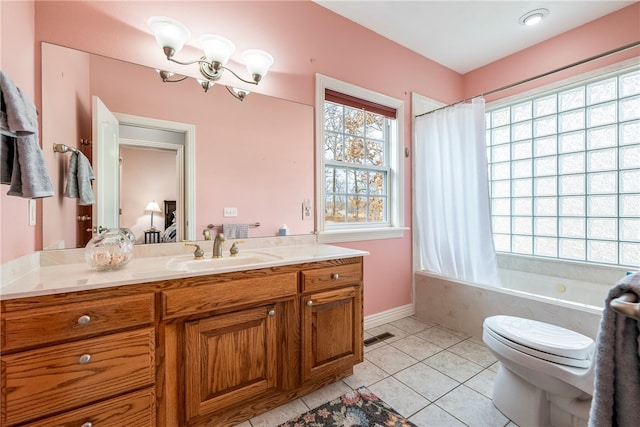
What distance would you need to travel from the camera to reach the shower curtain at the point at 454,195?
7.64 feet

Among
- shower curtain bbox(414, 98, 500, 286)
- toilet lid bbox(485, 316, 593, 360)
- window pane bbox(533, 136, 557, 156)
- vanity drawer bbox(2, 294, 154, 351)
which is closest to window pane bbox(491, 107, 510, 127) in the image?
window pane bbox(533, 136, 557, 156)

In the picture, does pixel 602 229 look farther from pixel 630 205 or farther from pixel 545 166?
pixel 545 166

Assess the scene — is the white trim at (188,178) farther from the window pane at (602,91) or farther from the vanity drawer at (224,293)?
the window pane at (602,91)

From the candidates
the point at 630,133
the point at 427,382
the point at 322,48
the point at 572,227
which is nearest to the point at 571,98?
the point at 630,133

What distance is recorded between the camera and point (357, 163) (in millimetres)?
2541

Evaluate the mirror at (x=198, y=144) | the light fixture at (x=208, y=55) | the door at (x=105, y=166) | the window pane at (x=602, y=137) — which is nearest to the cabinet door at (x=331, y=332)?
the mirror at (x=198, y=144)

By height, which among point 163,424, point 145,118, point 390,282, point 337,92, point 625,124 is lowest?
point 163,424

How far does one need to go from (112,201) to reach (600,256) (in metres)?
3.76

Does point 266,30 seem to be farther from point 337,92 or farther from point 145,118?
point 145,118

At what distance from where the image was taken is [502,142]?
3029mm

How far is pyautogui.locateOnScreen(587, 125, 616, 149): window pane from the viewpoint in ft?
7.58

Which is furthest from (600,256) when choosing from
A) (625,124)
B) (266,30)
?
(266,30)

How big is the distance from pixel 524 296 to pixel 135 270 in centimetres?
Result: 251

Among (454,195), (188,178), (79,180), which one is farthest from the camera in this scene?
(454,195)
